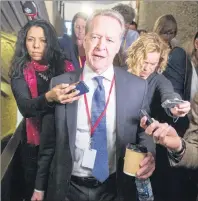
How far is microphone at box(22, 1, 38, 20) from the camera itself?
0.95 m

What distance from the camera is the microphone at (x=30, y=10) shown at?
946 mm

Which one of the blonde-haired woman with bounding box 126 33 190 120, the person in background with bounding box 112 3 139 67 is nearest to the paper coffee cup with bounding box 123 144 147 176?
the blonde-haired woman with bounding box 126 33 190 120

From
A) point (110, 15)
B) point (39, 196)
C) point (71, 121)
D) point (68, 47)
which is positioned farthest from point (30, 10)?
point (39, 196)

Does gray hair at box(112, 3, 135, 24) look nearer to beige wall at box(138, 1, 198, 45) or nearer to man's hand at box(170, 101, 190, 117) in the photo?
beige wall at box(138, 1, 198, 45)

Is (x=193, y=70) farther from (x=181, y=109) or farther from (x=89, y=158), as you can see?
(x=89, y=158)

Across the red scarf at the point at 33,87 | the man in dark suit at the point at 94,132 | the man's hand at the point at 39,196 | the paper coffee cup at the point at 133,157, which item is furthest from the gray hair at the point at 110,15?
the man's hand at the point at 39,196

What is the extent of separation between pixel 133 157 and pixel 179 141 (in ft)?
0.47

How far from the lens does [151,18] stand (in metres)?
1.05

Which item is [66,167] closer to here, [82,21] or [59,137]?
[59,137]

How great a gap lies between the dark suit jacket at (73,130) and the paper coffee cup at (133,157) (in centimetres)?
3

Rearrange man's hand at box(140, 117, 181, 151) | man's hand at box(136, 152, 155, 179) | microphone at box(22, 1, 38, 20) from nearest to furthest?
1. man's hand at box(140, 117, 181, 151)
2. man's hand at box(136, 152, 155, 179)
3. microphone at box(22, 1, 38, 20)

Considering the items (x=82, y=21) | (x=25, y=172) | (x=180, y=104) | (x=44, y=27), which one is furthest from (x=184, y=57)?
(x=25, y=172)

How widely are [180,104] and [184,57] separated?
278 millimetres

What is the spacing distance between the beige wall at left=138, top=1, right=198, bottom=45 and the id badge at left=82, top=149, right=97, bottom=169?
0.50 meters
